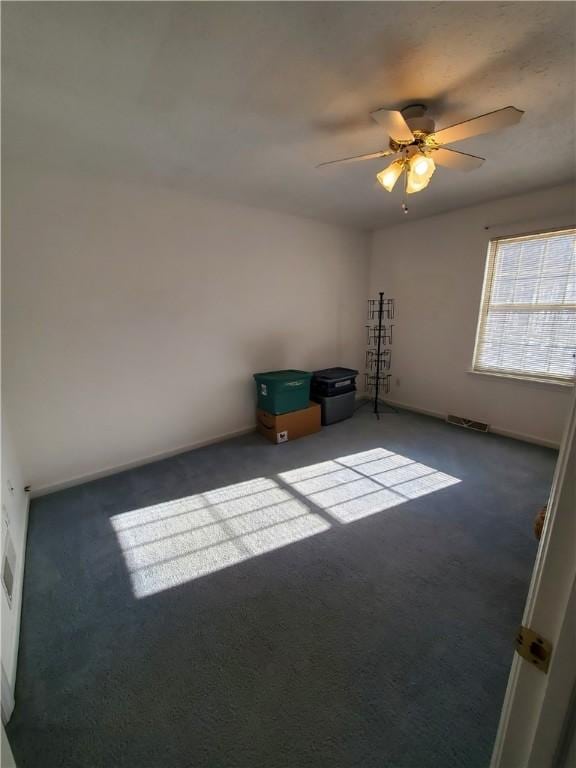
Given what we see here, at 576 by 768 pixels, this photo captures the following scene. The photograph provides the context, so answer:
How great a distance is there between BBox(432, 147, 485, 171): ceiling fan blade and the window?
1.74 m

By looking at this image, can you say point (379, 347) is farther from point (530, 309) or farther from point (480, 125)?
point (480, 125)

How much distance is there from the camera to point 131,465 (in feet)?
9.68

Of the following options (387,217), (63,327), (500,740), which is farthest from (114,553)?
(387,217)

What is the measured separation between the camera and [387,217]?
12.7 ft

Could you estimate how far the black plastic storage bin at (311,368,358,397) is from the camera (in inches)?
151

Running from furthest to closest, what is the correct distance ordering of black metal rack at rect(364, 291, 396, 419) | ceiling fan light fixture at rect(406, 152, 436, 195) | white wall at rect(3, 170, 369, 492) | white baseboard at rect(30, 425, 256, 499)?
black metal rack at rect(364, 291, 396, 419) < white baseboard at rect(30, 425, 256, 499) < white wall at rect(3, 170, 369, 492) < ceiling fan light fixture at rect(406, 152, 436, 195)

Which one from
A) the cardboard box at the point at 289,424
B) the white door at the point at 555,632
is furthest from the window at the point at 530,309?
the white door at the point at 555,632

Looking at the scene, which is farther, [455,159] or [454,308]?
[454,308]

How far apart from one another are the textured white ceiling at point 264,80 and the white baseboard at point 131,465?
2410 millimetres

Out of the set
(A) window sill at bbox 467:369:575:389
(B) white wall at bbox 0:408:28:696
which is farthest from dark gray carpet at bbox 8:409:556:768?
(A) window sill at bbox 467:369:575:389

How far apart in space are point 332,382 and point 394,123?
8.44ft

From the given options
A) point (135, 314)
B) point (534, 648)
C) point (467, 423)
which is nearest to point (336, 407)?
point (467, 423)

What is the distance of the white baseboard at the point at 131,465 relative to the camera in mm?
2570

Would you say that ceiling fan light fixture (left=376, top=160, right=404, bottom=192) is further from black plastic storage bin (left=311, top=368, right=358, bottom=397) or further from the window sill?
the window sill
